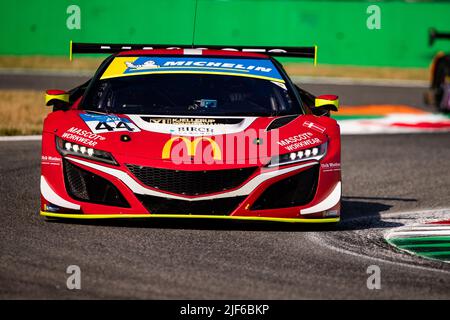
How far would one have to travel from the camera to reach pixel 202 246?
272 inches

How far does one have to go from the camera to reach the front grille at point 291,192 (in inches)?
293

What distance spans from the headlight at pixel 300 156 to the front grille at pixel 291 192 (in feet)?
0.27

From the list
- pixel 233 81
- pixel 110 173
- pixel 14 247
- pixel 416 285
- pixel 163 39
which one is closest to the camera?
pixel 416 285

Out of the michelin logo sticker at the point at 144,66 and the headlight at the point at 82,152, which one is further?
the michelin logo sticker at the point at 144,66

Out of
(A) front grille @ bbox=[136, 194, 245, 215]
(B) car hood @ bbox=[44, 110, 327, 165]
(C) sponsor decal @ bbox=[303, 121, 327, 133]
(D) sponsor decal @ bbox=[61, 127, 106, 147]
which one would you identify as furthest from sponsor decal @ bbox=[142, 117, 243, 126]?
(A) front grille @ bbox=[136, 194, 245, 215]

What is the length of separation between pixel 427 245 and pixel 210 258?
1.71m

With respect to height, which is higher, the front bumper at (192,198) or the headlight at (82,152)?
the headlight at (82,152)

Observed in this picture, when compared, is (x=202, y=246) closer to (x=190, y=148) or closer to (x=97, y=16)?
(x=190, y=148)

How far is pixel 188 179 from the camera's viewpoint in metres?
7.32

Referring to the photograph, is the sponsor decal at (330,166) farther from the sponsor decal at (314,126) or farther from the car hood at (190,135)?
the sponsor decal at (314,126)

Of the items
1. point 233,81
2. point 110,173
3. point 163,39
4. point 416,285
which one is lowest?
point 416,285

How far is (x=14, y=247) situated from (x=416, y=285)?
240 cm

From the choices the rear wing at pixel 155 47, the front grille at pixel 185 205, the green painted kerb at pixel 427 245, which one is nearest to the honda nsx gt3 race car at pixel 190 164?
the front grille at pixel 185 205

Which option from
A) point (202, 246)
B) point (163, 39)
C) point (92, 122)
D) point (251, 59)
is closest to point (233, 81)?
point (251, 59)
